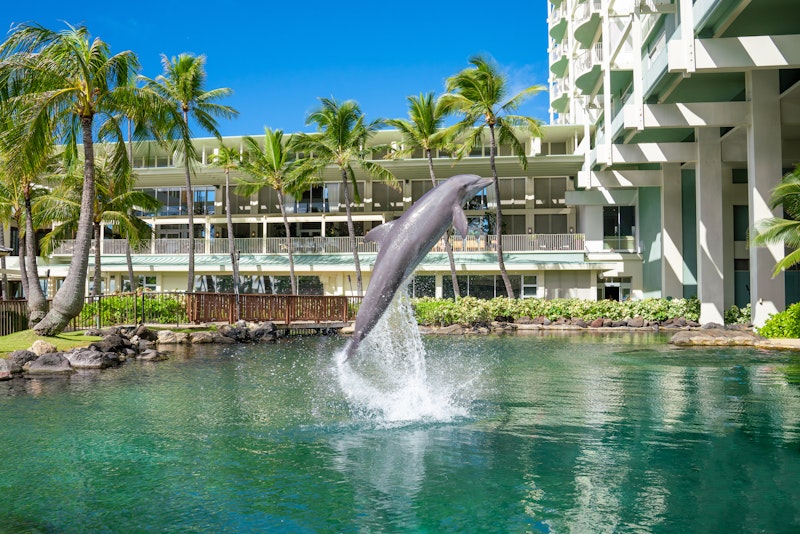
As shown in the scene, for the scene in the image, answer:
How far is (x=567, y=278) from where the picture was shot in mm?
39219

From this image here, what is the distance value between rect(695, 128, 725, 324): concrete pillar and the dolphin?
20.4 metres

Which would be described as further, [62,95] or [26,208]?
[26,208]

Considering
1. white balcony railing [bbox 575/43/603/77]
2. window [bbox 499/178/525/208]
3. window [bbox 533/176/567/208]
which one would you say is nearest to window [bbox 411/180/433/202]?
window [bbox 499/178/525/208]

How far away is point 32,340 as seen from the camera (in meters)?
19.5

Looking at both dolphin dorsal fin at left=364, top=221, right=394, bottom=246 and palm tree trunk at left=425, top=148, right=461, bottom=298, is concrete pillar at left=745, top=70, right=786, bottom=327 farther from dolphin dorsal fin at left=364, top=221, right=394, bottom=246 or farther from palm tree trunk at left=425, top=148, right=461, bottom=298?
dolphin dorsal fin at left=364, top=221, right=394, bottom=246

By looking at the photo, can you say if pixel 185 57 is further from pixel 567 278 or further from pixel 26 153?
pixel 567 278

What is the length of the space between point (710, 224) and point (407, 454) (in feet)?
68.2

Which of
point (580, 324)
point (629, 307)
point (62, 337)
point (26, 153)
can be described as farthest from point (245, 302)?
point (629, 307)

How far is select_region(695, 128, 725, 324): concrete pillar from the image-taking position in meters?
25.6

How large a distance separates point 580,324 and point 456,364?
14721mm

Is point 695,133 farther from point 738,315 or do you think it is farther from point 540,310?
point 540,310

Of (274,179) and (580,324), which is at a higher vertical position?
(274,179)

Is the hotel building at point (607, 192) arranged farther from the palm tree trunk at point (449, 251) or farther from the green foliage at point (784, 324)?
the palm tree trunk at point (449, 251)

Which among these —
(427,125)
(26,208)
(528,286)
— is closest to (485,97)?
(427,125)
